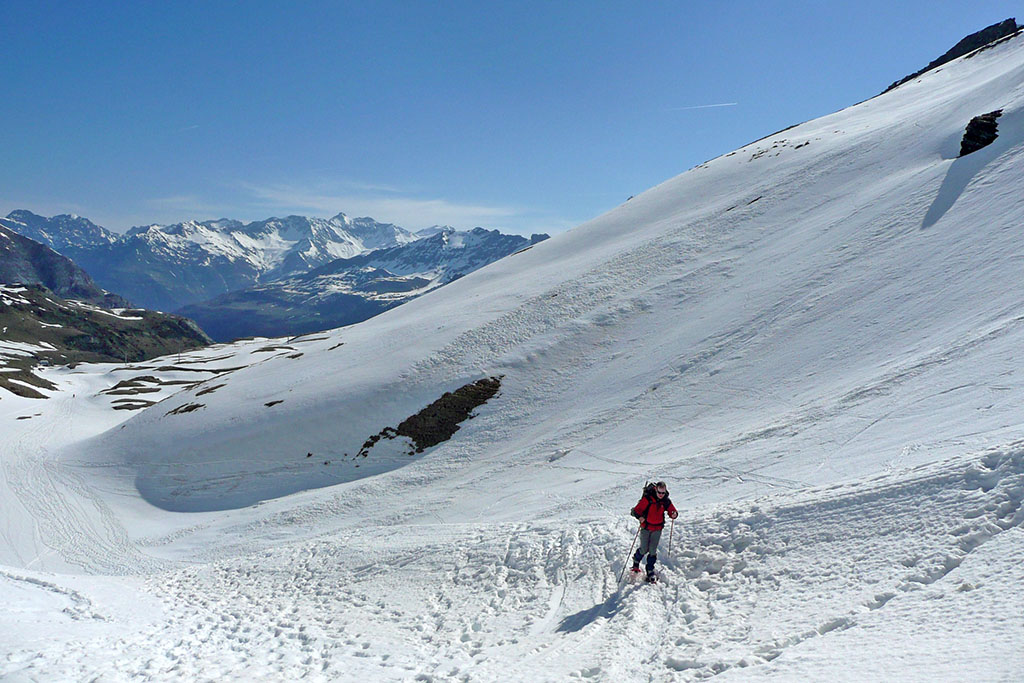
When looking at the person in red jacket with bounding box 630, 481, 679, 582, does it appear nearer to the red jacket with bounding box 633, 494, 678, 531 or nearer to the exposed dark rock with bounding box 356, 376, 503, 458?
the red jacket with bounding box 633, 494, 678, 531

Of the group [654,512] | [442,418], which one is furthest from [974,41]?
[654,512]

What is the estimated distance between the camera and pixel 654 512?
10.9 meters

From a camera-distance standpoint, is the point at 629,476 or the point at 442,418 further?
the point at 442,418

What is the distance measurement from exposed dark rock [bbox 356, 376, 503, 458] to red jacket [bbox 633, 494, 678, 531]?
22.1 m

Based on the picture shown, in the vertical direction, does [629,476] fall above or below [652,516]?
below

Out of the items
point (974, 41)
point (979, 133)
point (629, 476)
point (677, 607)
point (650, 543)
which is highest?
point (974, 41)

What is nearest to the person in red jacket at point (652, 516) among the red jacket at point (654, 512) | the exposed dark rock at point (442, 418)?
the red jacket at point (654, 512)

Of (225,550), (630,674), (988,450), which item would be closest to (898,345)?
(988,450)

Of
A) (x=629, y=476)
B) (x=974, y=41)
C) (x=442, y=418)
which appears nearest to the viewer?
(x=629, y=476)

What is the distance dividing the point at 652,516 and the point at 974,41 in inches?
6229

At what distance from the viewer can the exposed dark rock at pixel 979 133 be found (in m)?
36.4

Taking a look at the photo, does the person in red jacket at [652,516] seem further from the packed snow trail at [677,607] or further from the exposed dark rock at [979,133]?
the exposed dark rock at [979,133]

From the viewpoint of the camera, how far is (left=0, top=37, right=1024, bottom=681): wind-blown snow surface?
8898 mm

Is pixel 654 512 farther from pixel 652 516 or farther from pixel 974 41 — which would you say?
pixel 974 41
